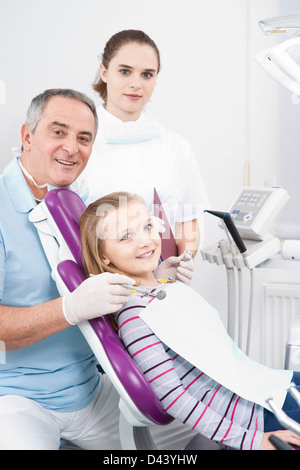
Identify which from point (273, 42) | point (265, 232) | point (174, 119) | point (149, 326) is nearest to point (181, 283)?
point (149, 326)

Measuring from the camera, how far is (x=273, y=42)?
1.46 meters

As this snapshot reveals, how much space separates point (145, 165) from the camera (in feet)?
4.59

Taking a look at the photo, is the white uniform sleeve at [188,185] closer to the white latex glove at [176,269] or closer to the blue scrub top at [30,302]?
the white latex glove at [176,269]

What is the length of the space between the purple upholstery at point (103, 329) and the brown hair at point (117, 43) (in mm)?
349

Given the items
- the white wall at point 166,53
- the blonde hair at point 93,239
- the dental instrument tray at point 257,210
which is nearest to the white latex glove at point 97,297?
the blonde hair at point 93,239

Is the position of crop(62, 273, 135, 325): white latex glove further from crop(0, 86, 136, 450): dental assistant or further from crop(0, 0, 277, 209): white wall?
crop(0, 0, 277, 209): white wall

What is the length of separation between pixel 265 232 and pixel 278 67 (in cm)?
44

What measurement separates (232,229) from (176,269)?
7.1 inches

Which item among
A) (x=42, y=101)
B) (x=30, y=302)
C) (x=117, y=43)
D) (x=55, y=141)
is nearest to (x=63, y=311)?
(x=30, y=302)

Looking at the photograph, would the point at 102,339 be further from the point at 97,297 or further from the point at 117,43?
the point at 117,43

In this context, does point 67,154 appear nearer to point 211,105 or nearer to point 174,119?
point 174,119

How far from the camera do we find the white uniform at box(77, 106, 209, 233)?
136 cm

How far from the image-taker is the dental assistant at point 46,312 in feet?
3.45

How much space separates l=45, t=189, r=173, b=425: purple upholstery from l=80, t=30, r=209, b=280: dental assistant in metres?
0.18
